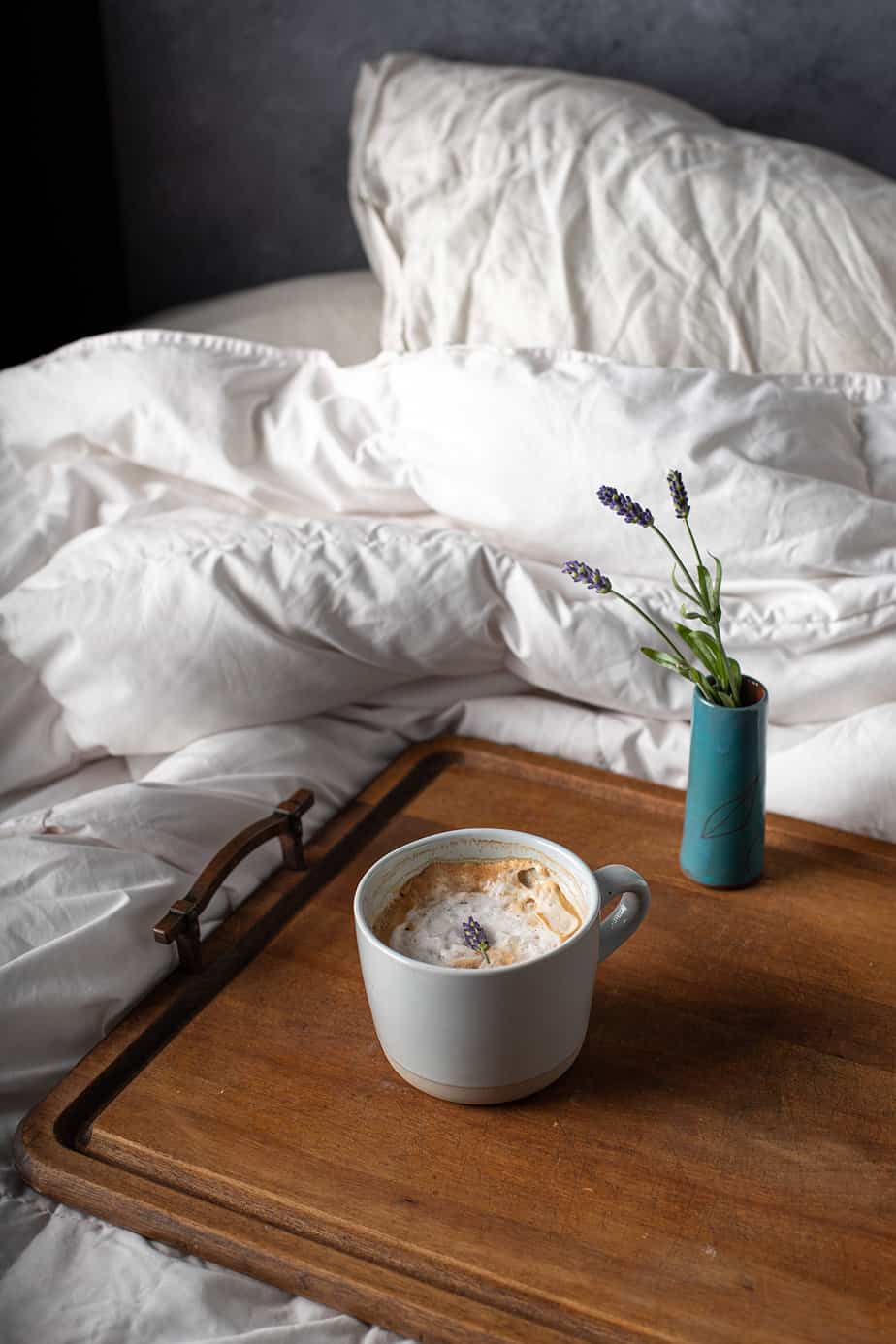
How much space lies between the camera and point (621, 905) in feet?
2.09

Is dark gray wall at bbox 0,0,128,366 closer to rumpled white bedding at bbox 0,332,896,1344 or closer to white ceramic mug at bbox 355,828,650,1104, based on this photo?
rumpled white bedding at bbox 0,332,896,1344

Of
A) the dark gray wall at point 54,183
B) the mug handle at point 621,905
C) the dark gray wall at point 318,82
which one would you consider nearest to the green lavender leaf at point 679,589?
the mug handle at point 621,905

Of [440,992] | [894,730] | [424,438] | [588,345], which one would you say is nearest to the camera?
[440,992]

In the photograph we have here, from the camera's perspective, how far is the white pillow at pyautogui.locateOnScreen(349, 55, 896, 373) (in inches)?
40.4

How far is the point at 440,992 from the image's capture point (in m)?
0.56

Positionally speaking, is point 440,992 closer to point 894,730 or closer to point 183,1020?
point 183,1020

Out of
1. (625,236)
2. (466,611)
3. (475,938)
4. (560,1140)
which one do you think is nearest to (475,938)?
(475,938)

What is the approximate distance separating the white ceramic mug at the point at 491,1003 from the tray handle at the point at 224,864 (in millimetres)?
127

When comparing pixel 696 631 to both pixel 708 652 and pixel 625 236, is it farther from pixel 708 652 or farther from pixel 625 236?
pixel 625 236

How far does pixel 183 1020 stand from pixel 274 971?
55mm

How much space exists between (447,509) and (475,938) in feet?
1.38

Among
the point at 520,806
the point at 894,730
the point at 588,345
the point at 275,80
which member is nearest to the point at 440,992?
the point at 520,806

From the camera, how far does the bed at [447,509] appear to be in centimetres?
81

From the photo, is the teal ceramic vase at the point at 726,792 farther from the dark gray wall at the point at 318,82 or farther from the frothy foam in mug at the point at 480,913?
the dark gray wall at the point at 318,82
